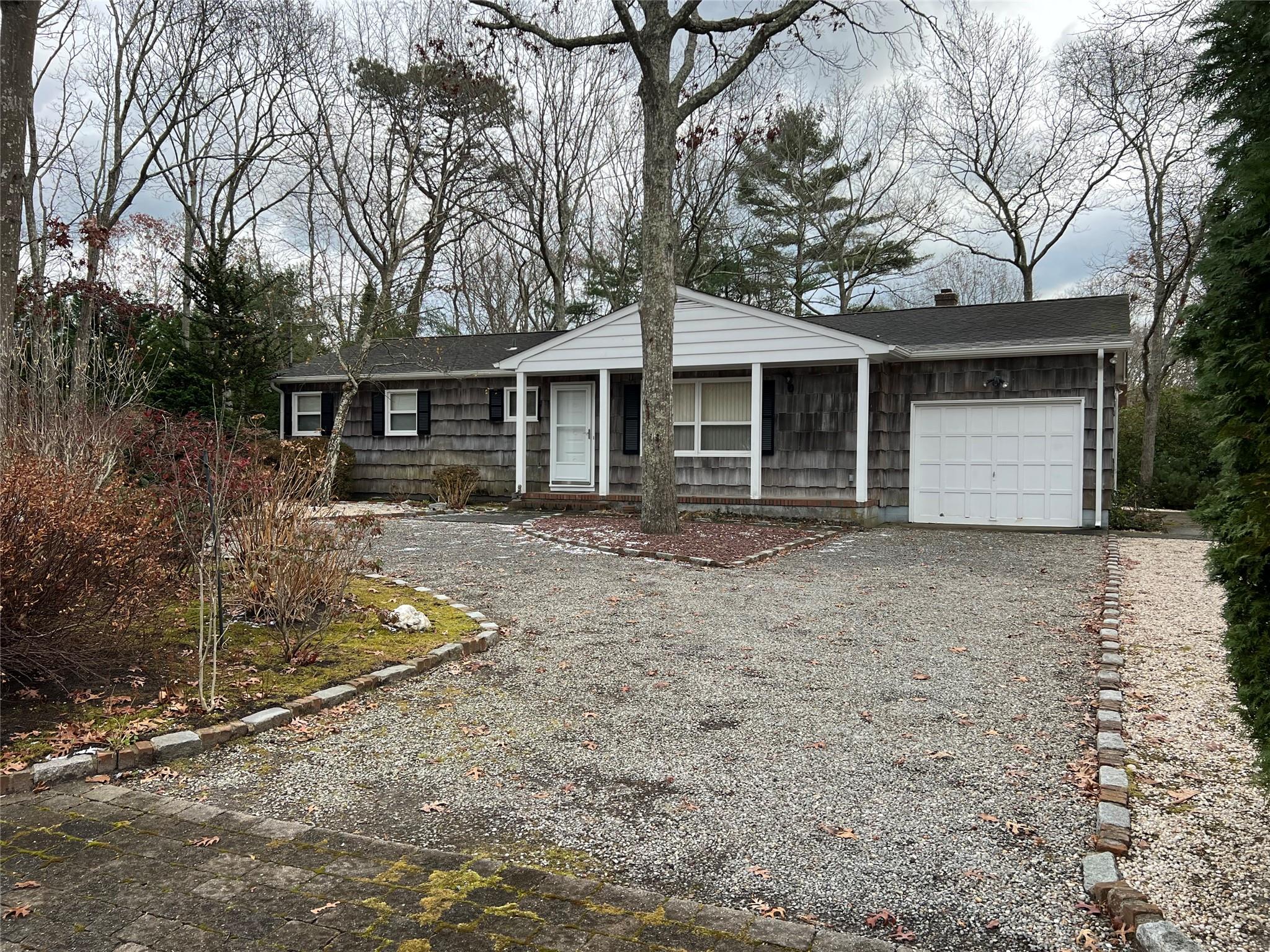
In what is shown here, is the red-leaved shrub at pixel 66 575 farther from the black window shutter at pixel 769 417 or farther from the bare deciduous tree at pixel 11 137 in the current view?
the black window shutter at pixel 769 417

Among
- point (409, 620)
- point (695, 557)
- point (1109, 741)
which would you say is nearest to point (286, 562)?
point (409, 620)

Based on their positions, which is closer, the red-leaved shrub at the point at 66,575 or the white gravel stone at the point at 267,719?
the red-leaved shrub at the point at 66,575

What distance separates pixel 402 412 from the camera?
18469 mm

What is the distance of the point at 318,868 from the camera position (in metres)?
2.70

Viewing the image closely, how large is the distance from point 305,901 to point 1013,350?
1302 centimetres

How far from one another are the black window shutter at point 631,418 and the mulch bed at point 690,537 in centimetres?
242

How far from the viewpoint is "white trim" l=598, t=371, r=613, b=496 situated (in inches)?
593

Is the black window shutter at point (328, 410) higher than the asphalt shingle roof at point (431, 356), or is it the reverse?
the asphalt shingle roof at point (431, 356)

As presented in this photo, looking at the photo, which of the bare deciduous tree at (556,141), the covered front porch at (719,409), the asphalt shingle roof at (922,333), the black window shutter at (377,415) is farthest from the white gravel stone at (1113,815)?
the bare deciduous tree at (556,141)

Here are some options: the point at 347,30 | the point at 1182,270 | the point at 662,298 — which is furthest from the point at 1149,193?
the point at 347,30

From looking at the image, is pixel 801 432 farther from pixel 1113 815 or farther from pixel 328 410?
pixel 1113 815

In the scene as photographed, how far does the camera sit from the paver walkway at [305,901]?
7.51ft

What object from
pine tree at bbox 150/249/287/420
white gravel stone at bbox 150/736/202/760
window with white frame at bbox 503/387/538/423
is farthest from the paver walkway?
pine tree at bbox 150/249/287/420

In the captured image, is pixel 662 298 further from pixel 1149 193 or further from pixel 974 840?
pixel 1149 193
